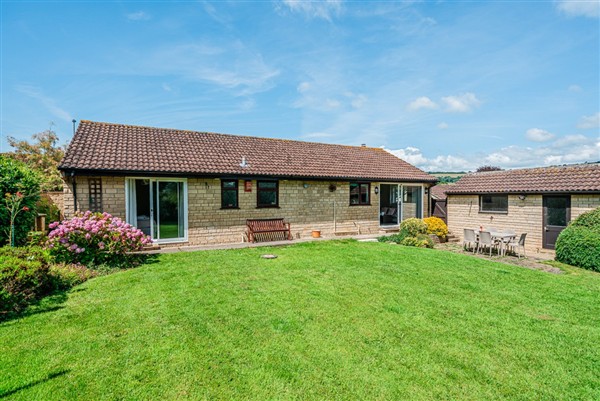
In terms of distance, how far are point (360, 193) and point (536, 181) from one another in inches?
324

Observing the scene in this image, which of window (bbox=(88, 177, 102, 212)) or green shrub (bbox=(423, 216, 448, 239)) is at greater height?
window (bbox=(88, 177, 102, 212))

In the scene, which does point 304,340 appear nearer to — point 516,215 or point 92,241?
point 92,241

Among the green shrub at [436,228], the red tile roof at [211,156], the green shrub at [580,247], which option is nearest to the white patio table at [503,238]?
the green shrub at [580,247]

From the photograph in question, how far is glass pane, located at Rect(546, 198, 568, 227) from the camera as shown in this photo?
12.9m

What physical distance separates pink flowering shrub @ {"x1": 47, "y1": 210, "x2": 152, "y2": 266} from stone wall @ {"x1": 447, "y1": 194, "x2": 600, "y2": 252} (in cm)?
1607

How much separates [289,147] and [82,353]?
1501 cm

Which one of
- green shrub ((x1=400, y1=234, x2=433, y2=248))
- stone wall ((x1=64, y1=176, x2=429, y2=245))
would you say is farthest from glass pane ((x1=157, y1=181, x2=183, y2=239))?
green shrub ((x1=400, y1=234, x2=433, y2=248))

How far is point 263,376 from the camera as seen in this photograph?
11.8 ft

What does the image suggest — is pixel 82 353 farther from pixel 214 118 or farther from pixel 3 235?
pixel 214 118

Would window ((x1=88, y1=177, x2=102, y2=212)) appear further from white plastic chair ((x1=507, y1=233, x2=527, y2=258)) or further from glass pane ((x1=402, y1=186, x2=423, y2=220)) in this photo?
white plastic chair ((x1=507, y1=233, x2=527, y2=258))

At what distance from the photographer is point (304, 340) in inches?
176

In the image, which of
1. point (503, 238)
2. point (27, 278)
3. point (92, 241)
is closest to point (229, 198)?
point (92, 241)

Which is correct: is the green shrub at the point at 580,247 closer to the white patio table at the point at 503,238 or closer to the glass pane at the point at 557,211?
the glass pane at the point at 557,211

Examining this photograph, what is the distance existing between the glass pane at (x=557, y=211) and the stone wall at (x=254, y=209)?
7720 millimetres
